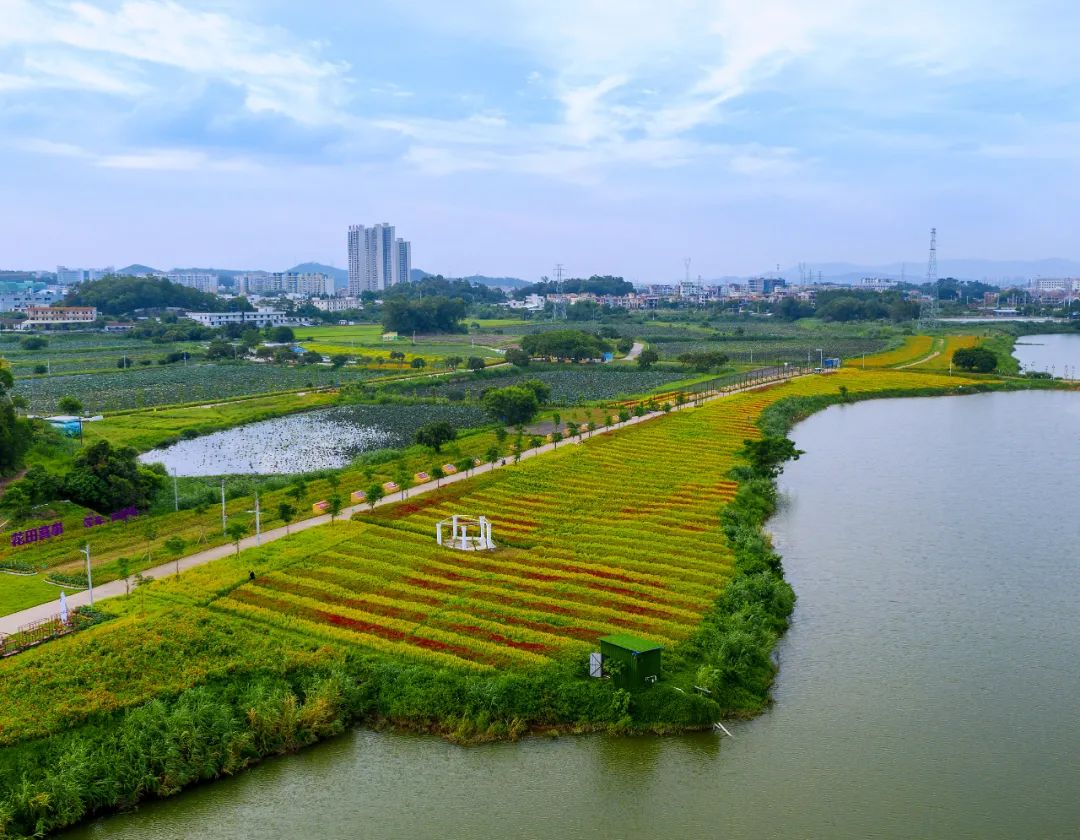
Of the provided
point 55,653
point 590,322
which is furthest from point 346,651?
point 590,322

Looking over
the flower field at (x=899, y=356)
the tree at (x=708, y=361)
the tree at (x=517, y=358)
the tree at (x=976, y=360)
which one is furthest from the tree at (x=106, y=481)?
the tree at (x=976, y=360)

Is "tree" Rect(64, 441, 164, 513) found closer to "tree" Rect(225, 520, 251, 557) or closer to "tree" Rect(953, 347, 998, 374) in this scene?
"tree" Rect(225, 520, 251, 557)

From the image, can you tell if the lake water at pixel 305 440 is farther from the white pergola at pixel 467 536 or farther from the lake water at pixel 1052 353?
the lake water at pixel 1052 353

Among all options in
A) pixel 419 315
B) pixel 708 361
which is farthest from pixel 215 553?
pixel 419 315

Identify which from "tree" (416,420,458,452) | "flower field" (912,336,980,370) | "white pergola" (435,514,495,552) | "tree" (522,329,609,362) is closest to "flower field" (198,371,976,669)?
"white pergola" (435,514,495,552)

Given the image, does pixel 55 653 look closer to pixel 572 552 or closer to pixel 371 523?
pixel 371 523

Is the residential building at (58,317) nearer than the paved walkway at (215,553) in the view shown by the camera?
No
